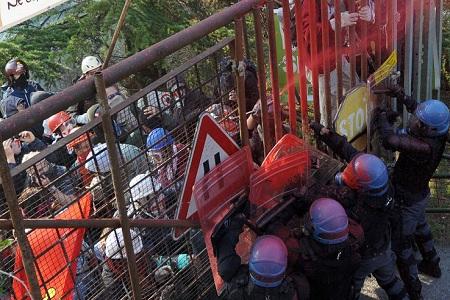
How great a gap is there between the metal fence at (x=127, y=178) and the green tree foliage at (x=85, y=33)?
3431 millimetres

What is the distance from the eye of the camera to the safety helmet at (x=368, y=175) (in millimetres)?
3324

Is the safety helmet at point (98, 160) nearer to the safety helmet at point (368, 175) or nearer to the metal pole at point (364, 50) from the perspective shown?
the safety helmet at point (368, 175)

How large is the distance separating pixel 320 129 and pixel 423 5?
7.05 feet

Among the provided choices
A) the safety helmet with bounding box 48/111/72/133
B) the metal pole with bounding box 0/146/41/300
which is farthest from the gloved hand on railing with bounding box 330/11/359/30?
the metal pole with bounding box 0/146/41/300

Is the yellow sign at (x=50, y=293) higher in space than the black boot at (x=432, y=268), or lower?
higher

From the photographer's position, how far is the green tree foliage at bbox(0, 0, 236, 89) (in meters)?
6.78

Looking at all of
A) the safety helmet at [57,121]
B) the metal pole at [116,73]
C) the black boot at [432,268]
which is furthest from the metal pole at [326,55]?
the safety helmet at [57,121]

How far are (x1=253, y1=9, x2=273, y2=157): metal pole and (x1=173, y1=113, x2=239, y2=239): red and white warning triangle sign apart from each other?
397 millimetres

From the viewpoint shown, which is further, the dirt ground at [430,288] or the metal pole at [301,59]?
the dirt ground at [430,288]

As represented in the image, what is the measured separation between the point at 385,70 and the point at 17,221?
3128 millimetres

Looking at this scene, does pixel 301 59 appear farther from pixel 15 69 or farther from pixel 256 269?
pixel 15 69

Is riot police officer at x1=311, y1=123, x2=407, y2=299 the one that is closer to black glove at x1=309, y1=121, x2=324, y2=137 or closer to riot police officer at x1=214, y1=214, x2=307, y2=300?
black glove at x1=309, y1=121, x2=324, y2=137

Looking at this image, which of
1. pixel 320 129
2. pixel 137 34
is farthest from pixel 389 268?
pixel 137 34

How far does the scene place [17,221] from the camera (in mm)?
1912
